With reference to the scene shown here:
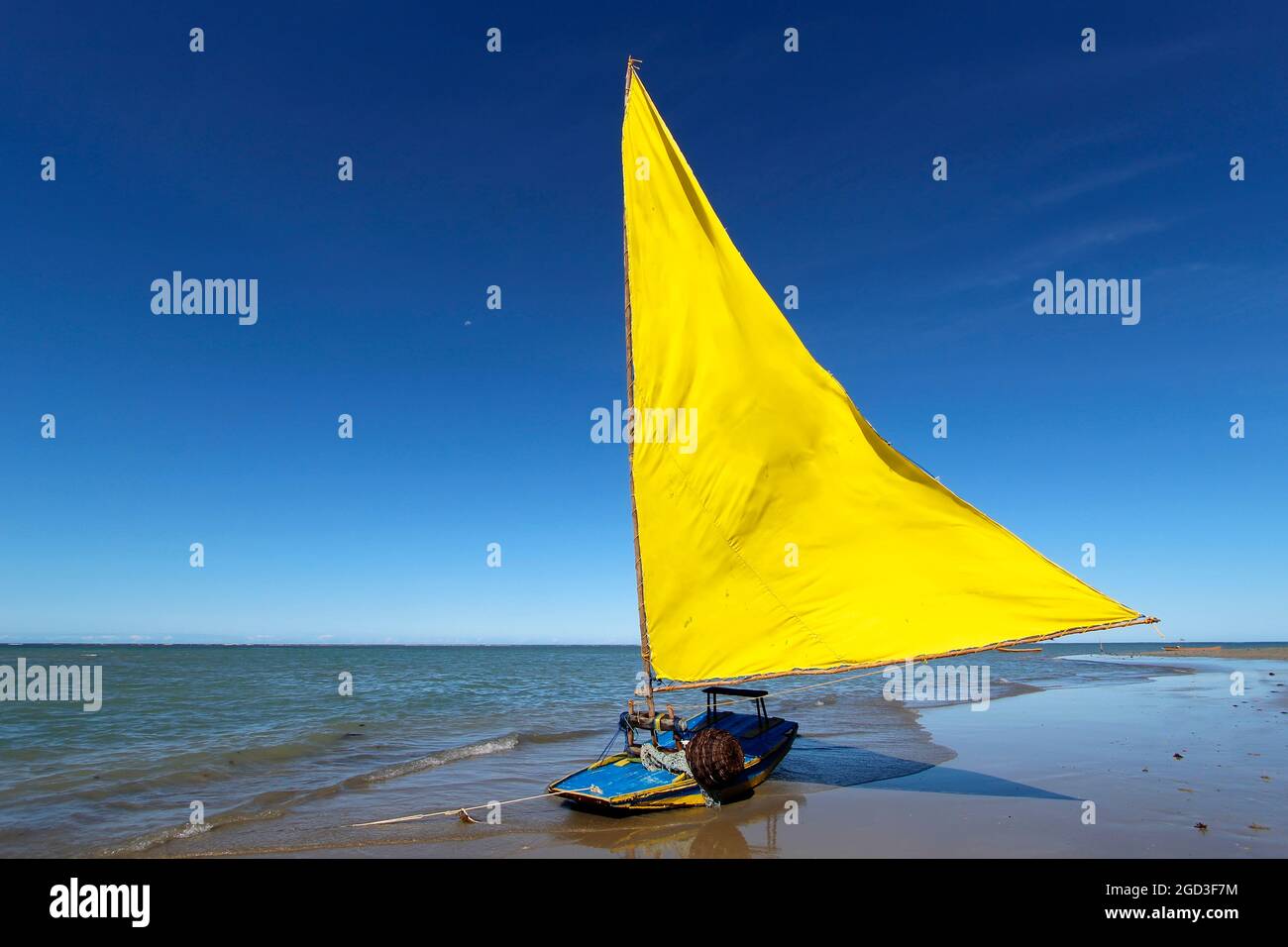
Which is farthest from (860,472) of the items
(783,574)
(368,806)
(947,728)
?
(947,728)

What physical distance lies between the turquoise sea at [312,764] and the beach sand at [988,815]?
31 cm

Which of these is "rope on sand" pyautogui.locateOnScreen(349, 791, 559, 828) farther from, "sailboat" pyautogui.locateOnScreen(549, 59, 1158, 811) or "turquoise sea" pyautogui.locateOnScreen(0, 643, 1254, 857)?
"sailboat" pyautogui.locateOnScreen(549, 59, 1158, 811)

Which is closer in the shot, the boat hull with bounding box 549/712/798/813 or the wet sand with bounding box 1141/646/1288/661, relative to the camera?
the boat hull with bounding box 549/712/798/813

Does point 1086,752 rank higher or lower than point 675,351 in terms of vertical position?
lower

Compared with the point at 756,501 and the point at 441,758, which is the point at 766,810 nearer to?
the point at 756,501

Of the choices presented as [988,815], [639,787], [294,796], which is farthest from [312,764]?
[988,815]

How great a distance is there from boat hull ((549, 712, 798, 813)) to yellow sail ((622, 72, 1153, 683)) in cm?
225

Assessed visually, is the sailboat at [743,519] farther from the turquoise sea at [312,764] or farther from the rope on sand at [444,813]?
the turquoise sea at [312,764]

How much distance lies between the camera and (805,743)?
21172mm

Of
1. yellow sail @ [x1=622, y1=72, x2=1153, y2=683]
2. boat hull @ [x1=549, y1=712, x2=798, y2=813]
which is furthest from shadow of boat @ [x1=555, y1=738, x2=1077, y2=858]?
yellow sail @ [x1=622, y1=72, x2=1153, y2=683]

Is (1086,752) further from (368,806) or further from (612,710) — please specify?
(612,710)

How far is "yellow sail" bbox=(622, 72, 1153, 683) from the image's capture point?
424 inches

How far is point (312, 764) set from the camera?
19.6 metres
